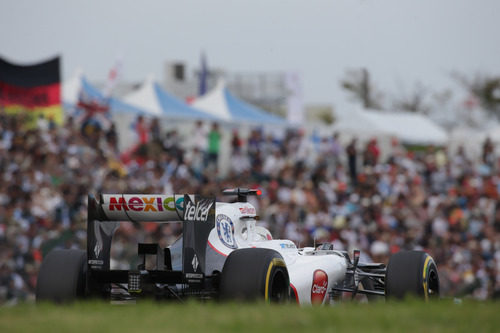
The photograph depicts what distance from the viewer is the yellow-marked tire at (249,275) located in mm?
8117

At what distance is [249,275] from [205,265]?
0.64 m

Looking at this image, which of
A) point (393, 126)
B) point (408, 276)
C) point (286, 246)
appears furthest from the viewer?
point (393, 126)

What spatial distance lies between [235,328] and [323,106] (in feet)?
247

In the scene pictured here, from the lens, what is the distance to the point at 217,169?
981 inches

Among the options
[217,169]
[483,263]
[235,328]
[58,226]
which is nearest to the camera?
[235,328]

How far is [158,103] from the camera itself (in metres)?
29.9

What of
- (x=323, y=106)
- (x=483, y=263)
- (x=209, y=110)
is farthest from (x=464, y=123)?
(x=483, y=263)

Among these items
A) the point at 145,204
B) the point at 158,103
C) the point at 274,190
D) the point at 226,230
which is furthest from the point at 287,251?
the point at 158,103

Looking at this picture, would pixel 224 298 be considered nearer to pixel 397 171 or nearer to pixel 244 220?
pixel 244 220

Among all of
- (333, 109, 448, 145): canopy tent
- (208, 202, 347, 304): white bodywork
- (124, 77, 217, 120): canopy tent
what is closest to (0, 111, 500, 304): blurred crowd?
(124, 77, 217, 120): canopy tent

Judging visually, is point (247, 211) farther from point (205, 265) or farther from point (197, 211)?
point (197, 211)

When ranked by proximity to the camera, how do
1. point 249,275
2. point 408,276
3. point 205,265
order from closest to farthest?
point 249,275
point 205,265
point 408,276

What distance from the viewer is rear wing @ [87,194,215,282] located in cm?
830

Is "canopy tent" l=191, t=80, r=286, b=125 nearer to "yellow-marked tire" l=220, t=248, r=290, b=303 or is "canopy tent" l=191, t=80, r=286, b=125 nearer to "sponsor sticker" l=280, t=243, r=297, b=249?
"sponsor sticker" l=280, t=243, r=297, b=249
